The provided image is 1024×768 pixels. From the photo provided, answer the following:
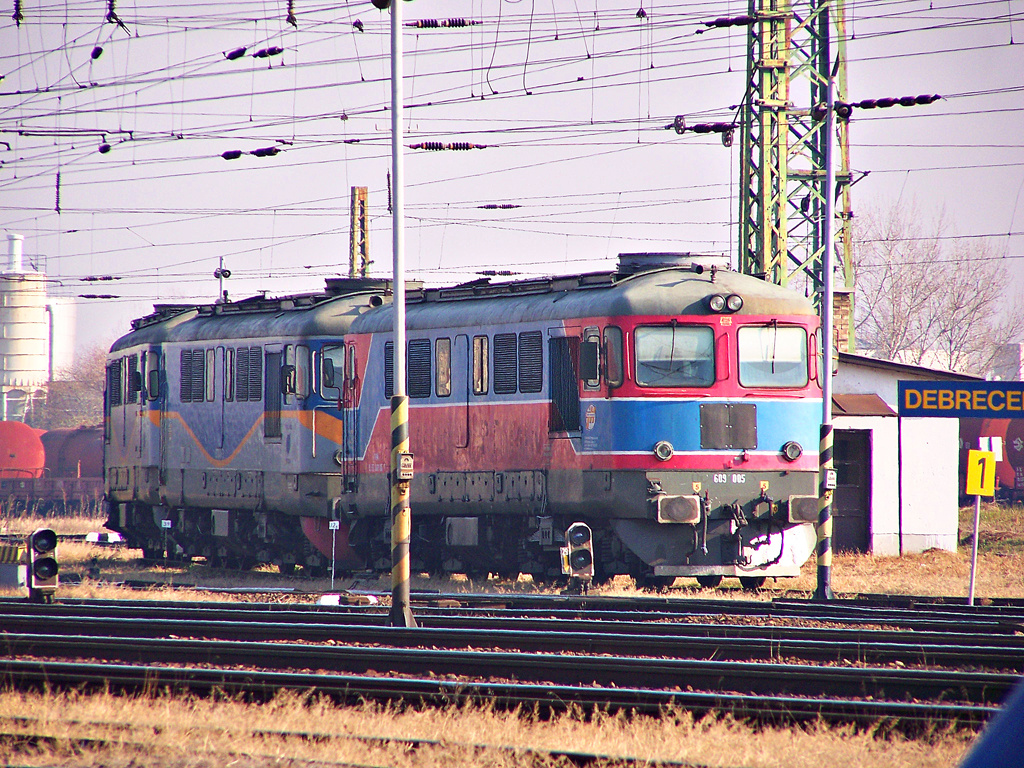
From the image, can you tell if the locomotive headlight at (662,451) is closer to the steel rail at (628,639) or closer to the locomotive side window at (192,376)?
the steel rail at (628,639)

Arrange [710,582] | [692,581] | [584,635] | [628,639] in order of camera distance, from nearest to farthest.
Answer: [628,639] < [584,635] < [710,582] < [692,581]

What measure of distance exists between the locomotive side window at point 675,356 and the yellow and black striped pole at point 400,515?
16.2ft

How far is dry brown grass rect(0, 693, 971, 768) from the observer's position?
803 cm

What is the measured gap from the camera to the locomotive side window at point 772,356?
18094 millimetres

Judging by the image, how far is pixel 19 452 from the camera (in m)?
49.6

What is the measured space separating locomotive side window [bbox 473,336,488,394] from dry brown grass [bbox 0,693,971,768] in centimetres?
1041

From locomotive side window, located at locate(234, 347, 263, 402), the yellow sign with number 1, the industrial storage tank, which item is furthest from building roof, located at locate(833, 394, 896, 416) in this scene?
the industrial storage tank

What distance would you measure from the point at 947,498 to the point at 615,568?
1228cm

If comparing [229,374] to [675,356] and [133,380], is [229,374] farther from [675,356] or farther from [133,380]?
[675,356]

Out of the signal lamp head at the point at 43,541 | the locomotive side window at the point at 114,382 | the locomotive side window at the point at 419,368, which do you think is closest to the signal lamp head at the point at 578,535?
the locomotive side window at the point at 419,368

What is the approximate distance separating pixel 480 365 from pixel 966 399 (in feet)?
27.3

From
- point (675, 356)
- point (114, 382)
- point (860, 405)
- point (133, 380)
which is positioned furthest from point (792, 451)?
point (114, 382)

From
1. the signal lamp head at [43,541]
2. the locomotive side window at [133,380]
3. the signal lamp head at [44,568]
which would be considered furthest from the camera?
the locomotive side window at [133,380]

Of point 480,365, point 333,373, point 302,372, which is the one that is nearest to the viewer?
point 480,365
